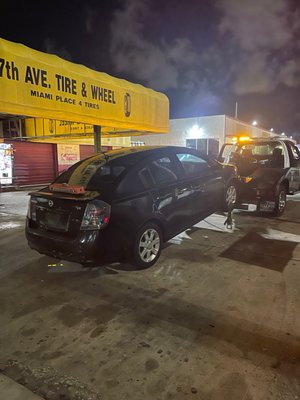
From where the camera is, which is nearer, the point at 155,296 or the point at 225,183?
the point at 155,296

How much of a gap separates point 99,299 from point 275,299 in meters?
1.96

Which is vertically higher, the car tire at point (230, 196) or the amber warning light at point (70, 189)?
the amber warning light at point (70, 189)

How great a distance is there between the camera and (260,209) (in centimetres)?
688

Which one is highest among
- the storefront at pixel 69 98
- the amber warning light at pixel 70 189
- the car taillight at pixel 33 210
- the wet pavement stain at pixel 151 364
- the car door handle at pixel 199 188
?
the storefront at pixel 69 98

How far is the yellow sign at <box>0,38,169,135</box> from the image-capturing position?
5379 millimetres

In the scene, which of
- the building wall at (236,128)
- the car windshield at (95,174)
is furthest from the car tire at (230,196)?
the building wall at (236,128)

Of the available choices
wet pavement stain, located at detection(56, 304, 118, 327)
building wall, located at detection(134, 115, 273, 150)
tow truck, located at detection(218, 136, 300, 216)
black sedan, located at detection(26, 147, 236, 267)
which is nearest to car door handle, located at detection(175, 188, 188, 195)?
black sedan, located at detection(26, 147, 236, 267)

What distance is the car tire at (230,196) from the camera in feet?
19.2

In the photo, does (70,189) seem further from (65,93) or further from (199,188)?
(65,93)

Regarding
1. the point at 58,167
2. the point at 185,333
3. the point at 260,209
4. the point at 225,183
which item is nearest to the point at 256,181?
the point at 260,209

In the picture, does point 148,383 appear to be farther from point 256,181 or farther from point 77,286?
point 256,181

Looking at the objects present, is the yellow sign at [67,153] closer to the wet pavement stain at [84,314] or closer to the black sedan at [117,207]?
the black sedan at [117,207]

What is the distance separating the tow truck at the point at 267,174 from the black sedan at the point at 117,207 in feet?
7.88

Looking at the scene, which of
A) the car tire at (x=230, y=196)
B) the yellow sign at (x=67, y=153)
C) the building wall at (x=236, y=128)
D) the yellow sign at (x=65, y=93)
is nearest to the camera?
the yellow sign at (x=65, y=93)
